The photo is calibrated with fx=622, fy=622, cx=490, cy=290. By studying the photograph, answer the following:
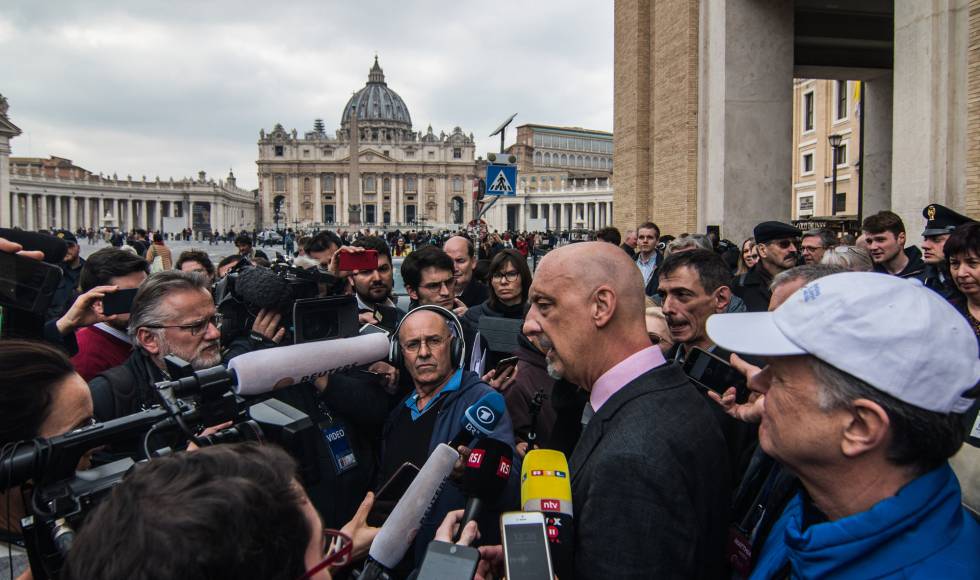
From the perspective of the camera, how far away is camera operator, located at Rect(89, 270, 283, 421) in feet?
9.25

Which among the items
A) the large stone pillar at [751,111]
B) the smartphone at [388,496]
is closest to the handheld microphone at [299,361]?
the smartphone at [388,496]

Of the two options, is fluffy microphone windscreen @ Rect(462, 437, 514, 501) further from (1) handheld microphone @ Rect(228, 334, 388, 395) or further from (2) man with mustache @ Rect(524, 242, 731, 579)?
(1) handheld microphone @ Rect(228, 334, 388, 395)

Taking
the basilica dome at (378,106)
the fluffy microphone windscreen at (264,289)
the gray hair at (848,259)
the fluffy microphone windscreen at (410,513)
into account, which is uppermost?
the basilica dome at (378,106)

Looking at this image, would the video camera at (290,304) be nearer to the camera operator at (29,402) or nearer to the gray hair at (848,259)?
the camera operator at (29,402)

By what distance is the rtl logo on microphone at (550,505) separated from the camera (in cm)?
155

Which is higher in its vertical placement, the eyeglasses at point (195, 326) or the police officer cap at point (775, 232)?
the police officer cap at point (775, 232)

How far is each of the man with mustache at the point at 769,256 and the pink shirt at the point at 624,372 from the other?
451 centimetres

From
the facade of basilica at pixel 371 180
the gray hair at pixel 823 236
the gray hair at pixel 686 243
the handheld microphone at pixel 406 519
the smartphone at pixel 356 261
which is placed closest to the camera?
the handheld microphone at pixel 406 519

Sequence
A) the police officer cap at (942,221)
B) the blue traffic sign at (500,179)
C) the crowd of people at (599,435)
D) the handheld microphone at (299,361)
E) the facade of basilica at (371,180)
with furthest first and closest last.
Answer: the facade of basilica at (371,180)
the blue traffic sign at (500,179)
the police officer cap at (942,221)
the handheld microphone at (299,361)
the crowd of people at (599,435)

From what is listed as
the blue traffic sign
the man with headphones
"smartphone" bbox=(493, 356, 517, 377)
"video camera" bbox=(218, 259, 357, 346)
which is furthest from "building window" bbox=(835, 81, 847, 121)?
"video camera" bbox=(218, 259, 357, 346)

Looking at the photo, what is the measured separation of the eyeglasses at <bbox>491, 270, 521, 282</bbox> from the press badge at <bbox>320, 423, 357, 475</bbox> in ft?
7.63

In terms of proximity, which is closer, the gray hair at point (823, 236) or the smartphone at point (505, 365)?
the smartphone at point (505, 365)

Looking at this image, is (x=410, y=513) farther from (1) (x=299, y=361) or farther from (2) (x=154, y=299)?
(2) (x=154, y=299)

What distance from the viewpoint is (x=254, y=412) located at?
234 centimetres
